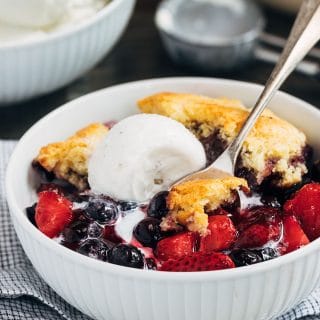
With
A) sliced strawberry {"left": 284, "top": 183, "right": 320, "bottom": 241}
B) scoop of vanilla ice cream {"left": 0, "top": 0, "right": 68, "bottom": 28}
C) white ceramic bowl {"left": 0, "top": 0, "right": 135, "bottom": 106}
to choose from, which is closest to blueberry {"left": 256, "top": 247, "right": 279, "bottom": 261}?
sliced strawberry {"left": 284, "top": 183, "right": 320, "bottom": 241}

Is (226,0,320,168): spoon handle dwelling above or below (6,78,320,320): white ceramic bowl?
above

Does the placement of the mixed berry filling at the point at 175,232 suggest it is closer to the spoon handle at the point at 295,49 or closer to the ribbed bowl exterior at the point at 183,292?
the ribbed bowl exterior at the point at 183,292

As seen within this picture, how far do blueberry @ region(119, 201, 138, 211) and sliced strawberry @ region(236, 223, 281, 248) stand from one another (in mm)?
237

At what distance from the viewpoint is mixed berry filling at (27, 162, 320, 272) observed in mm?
1509

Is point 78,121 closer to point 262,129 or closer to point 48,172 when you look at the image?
point 48,172

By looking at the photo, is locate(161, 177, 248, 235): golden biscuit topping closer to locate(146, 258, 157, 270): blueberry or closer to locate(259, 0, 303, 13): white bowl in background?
locate(146, 258, 157, 270): blueberry

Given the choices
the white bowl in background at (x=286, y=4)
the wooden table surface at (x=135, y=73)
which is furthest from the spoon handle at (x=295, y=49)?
the white bowl in background at (x=286, y=4)

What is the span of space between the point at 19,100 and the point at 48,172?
0.63 meters

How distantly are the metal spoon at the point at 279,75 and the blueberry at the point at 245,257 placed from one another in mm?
234

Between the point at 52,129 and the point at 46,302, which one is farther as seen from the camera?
the point at 52,129

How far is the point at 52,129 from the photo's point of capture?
192 centimetres

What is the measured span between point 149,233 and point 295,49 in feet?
1.89

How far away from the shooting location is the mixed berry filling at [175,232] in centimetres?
151

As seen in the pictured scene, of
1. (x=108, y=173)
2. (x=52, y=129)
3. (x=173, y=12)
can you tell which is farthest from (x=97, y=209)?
(x=173, y=12)
